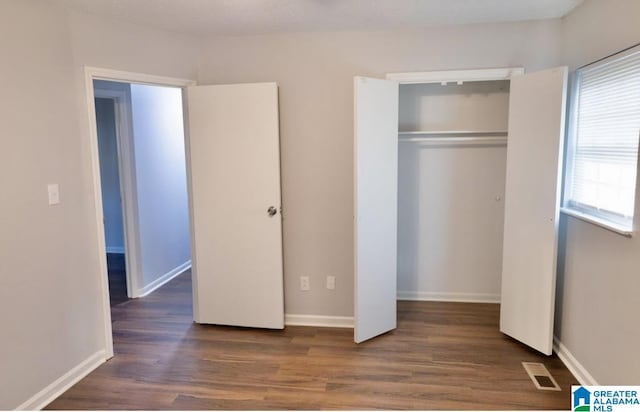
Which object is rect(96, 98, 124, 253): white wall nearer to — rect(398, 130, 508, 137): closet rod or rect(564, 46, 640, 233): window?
rect(398, 130, 508, 137): closet rod

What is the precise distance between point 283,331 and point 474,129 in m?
2.48

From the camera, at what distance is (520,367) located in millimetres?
2775

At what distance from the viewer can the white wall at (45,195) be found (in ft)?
7.34

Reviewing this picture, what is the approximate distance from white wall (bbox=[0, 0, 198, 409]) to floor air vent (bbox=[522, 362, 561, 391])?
2.95 metres

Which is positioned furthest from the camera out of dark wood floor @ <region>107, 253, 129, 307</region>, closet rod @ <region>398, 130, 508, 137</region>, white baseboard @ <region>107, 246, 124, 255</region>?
white baseboard @ <region>107, 246, 124, 255</region>

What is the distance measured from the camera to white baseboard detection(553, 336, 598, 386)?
2.49 meters

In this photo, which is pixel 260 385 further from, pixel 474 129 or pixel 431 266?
pixel 474 129

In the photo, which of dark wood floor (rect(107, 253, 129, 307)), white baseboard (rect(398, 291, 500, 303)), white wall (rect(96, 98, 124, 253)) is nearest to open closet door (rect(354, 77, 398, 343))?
white baseboard (rect(398, 291, 500, 303))

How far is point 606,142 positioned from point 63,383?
3.61 m

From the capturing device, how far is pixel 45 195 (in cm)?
245

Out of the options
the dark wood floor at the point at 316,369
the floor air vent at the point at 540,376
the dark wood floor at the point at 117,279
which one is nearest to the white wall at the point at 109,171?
the dark wood floor at the point at 117,279

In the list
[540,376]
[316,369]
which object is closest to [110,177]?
[316,369]

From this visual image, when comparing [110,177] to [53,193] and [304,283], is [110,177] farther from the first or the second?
[304,283]

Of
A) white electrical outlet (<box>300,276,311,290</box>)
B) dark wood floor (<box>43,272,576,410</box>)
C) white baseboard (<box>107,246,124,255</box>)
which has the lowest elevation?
dark wood floor (<box>43,272,576,410</box>)
